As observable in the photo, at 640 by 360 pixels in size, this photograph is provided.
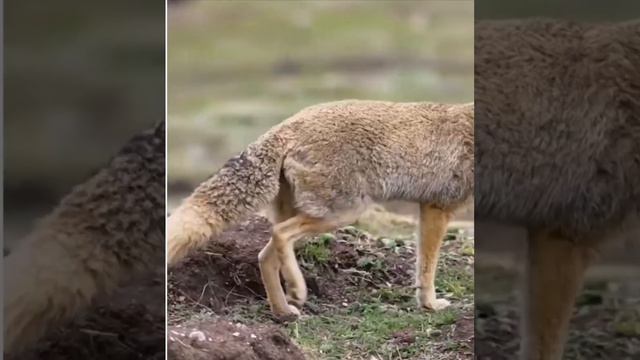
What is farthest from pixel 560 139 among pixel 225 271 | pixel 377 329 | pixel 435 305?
pixel 225 271

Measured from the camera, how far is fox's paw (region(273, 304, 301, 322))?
4156mm

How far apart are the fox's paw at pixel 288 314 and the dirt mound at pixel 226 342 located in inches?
2.2

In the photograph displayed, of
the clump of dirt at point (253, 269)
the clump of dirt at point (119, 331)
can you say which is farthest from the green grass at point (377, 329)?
the clump of dirt at point (119, 331)

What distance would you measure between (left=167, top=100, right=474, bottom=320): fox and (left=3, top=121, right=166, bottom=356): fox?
14 centimetres

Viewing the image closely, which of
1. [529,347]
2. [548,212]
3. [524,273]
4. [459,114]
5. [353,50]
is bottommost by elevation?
[529,347]

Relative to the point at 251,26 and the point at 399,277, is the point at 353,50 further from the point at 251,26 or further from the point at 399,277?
the point at 399,277

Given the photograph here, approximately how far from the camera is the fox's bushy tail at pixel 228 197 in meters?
4.12

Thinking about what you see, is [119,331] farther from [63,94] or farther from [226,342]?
[63,94]

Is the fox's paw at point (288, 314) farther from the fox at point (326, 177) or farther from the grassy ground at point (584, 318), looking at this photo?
the grassy ground at point (584, 318)

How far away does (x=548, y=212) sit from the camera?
418cm

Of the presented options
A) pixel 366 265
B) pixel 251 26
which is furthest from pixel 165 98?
pixel 366 265

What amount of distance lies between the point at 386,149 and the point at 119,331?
1413 millimetres

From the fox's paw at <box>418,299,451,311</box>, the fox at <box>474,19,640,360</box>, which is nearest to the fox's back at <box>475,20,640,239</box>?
the fox at <box>474,19,640,360</box>

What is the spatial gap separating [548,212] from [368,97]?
0.95 metres
